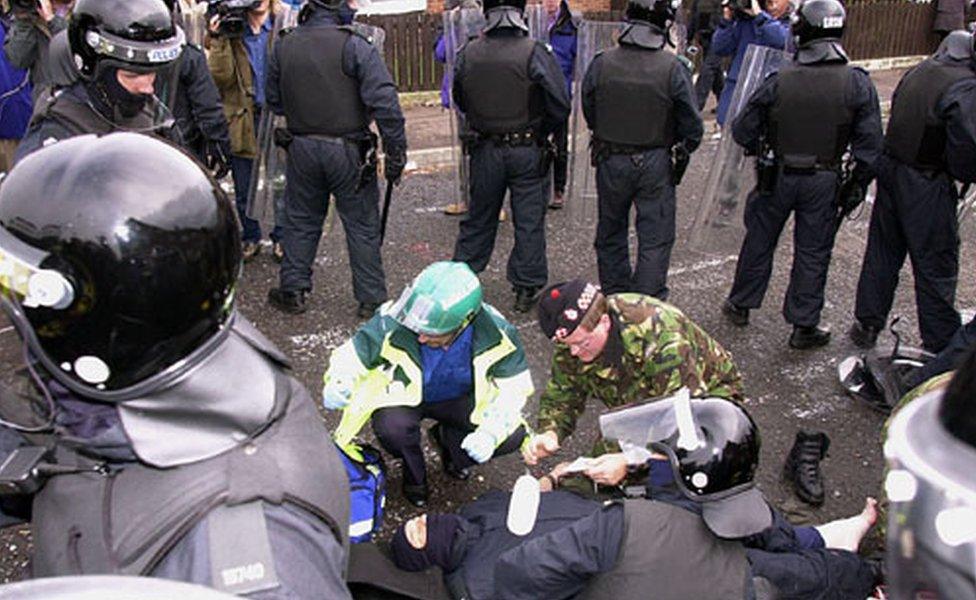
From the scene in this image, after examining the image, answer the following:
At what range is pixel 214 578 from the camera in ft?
3.88

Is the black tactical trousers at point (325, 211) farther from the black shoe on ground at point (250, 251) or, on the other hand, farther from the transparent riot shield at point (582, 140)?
the transparent riot shield at point (582, 140)

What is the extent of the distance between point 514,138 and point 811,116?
164 centimetres

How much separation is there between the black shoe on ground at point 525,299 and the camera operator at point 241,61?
1.68 metres

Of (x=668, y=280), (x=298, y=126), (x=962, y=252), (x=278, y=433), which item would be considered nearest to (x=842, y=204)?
(x=668, y=280)

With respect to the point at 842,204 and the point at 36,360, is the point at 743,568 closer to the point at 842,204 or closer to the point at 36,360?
the point at 36,360

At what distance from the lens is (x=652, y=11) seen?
4.84m

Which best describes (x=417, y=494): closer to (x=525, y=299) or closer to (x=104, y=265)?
(x=525, y=299)

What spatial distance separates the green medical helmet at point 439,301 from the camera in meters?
3.27

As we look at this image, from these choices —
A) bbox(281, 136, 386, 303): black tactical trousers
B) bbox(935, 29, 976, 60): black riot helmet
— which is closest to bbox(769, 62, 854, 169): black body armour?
bbox(935, 29, 976, 60): black riot helmet

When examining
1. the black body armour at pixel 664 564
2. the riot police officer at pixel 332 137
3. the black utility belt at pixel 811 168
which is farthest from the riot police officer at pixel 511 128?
the black body armour at pixel 664 564

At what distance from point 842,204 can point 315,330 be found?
3011 millimetres

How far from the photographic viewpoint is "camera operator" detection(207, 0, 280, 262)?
545cm

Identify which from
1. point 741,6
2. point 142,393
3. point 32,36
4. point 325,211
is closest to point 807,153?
point 325,211

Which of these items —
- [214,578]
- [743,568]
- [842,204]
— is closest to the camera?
[214,578]
